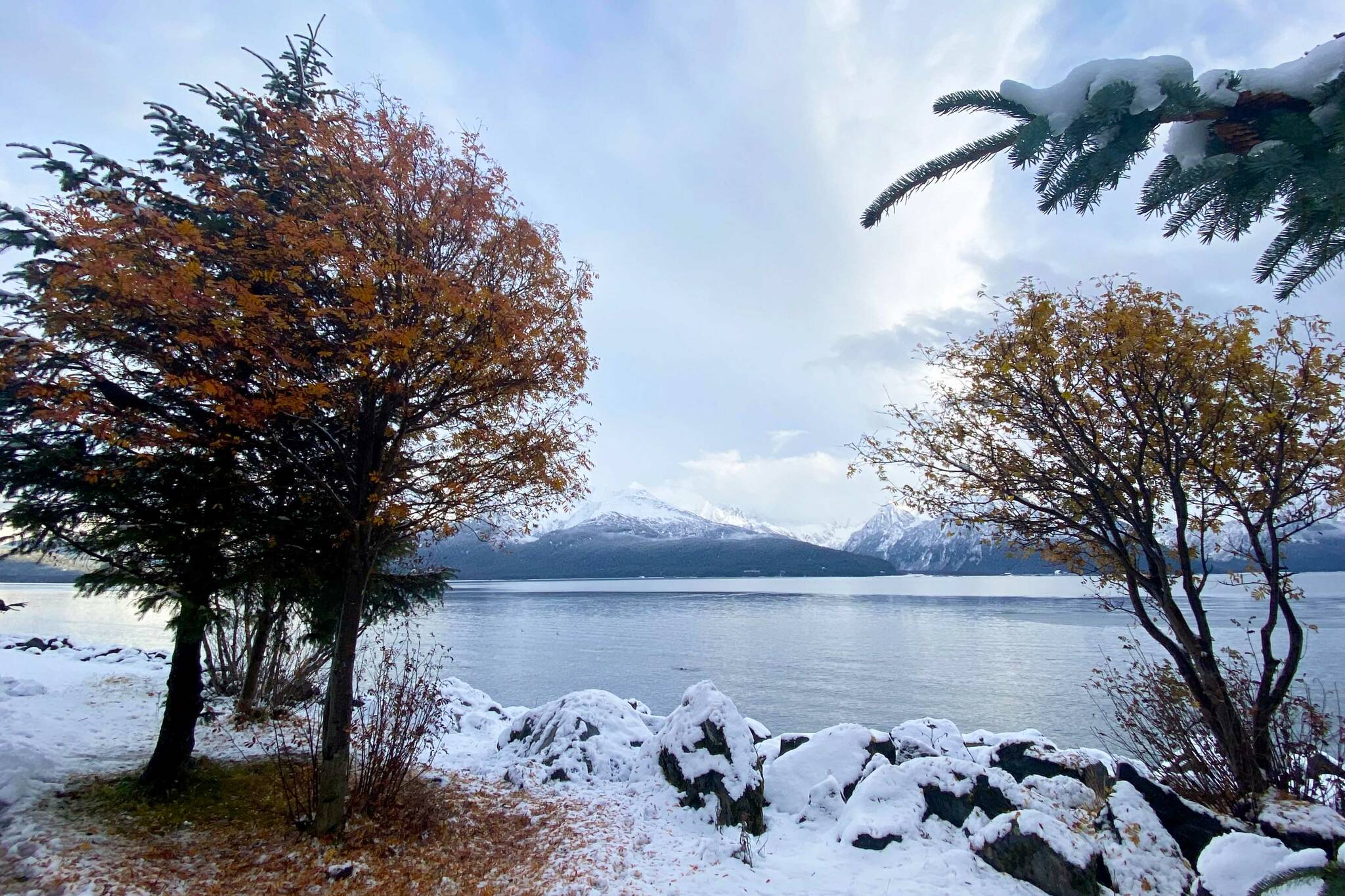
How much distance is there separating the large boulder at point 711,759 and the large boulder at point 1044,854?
278 cm

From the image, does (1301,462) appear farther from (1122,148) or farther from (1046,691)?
(1046,691)

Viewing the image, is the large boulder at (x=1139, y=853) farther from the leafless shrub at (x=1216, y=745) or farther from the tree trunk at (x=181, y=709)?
the tree trunk at (x=181, y=709)

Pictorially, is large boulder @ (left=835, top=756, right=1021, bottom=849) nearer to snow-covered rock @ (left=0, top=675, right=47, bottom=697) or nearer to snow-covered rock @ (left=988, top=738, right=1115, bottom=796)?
snow-covered rock @ (left=988, top=738, right=1115, bottom=796)

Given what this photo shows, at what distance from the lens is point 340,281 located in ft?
23.3

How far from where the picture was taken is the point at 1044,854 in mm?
6469

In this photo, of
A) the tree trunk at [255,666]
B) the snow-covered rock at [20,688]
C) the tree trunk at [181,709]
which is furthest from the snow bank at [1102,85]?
the snow-covered rock at [20,688]

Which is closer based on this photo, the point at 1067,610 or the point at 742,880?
the point at 742,880

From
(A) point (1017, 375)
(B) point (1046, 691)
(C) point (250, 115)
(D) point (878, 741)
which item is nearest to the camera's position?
(A) point (1017, 375)

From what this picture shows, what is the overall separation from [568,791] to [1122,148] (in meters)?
10.1

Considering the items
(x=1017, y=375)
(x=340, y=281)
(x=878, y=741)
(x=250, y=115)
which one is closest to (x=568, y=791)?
(x=878, y=741)

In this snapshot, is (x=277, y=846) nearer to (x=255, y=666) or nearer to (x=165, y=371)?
(x=165, y=371)

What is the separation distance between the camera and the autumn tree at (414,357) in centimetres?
704

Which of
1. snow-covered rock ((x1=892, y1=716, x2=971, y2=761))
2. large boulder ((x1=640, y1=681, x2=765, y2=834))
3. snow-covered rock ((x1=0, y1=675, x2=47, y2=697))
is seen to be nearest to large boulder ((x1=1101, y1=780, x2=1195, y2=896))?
large boulder ((x1=640, y1=681, x2=765, y2=834))

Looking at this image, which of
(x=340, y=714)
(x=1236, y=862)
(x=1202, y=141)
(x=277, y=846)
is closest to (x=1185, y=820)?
(x=1236, y=862)
